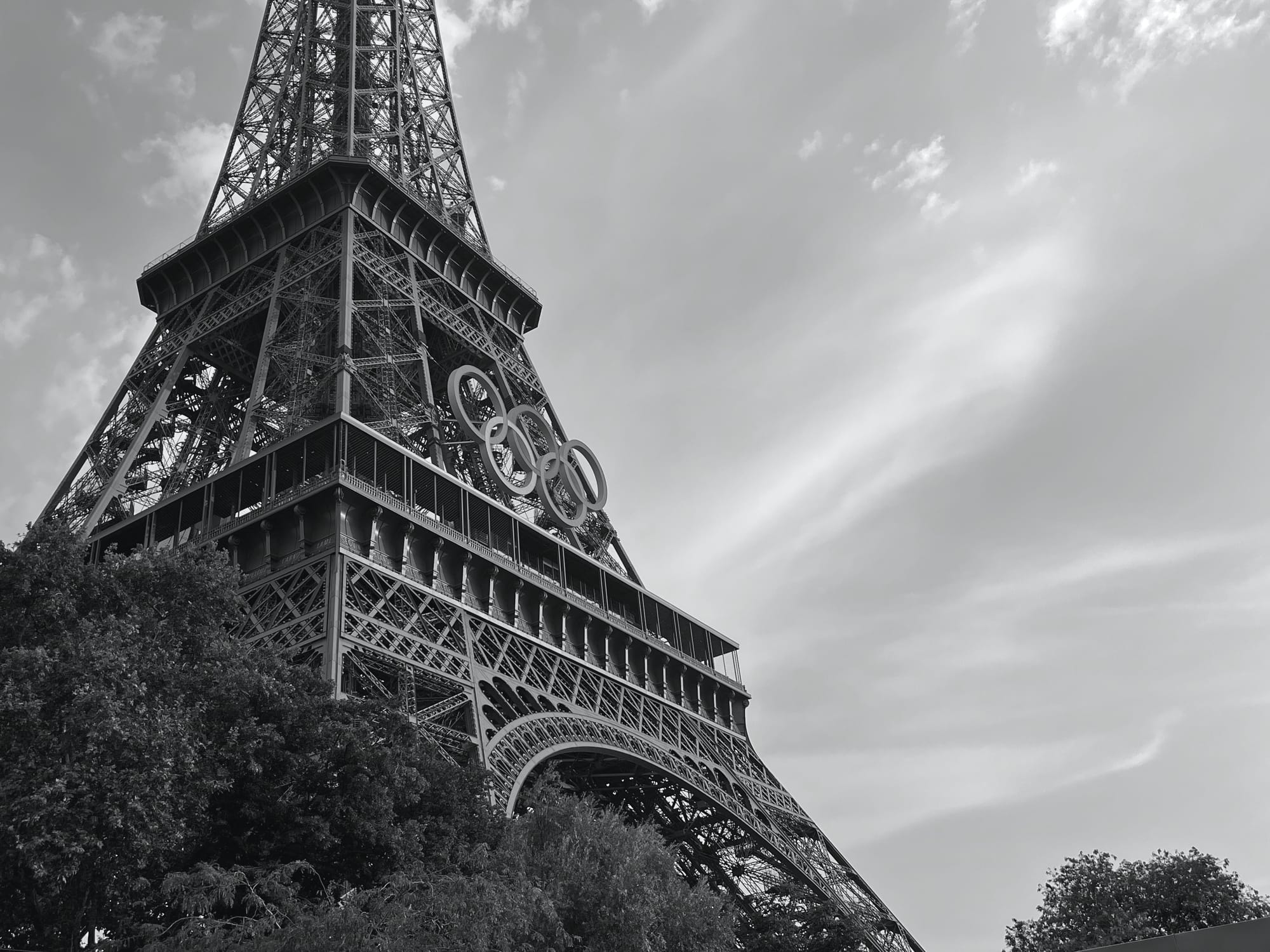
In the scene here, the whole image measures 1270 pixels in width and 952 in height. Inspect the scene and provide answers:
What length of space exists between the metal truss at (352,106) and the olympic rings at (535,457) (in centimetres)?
1152

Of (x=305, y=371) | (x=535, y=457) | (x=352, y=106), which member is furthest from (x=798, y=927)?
(x=352, y=106)

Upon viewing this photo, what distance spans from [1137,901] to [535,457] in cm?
2782

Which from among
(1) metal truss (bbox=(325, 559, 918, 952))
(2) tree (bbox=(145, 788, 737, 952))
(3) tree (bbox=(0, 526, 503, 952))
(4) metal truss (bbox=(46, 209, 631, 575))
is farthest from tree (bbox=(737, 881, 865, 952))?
(3) tree (bbox=(0, 526, 503, 952))

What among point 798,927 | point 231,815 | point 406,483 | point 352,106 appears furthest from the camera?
point 352,106

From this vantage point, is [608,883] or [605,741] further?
[605,741]

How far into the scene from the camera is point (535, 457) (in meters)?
43.7

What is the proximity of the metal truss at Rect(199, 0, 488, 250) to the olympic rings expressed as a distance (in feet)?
37.8

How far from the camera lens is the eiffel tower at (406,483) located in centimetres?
3269

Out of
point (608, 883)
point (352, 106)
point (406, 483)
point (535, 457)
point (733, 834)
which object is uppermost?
point (352, 106)

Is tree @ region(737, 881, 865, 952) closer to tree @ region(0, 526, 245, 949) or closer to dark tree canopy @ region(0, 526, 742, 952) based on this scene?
dark tree canopy @ region(0, 526, 742, 952)

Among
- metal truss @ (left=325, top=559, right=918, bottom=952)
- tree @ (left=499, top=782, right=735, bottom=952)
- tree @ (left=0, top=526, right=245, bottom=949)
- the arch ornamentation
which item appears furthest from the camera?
the arch ornamentation

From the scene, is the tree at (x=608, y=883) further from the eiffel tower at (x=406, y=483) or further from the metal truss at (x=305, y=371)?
the metal truss at (x=305, y=371)

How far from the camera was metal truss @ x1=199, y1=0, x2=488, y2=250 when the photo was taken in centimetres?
5478

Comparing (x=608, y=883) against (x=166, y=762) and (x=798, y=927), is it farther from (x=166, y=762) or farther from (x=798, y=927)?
(x=798, y=927)
